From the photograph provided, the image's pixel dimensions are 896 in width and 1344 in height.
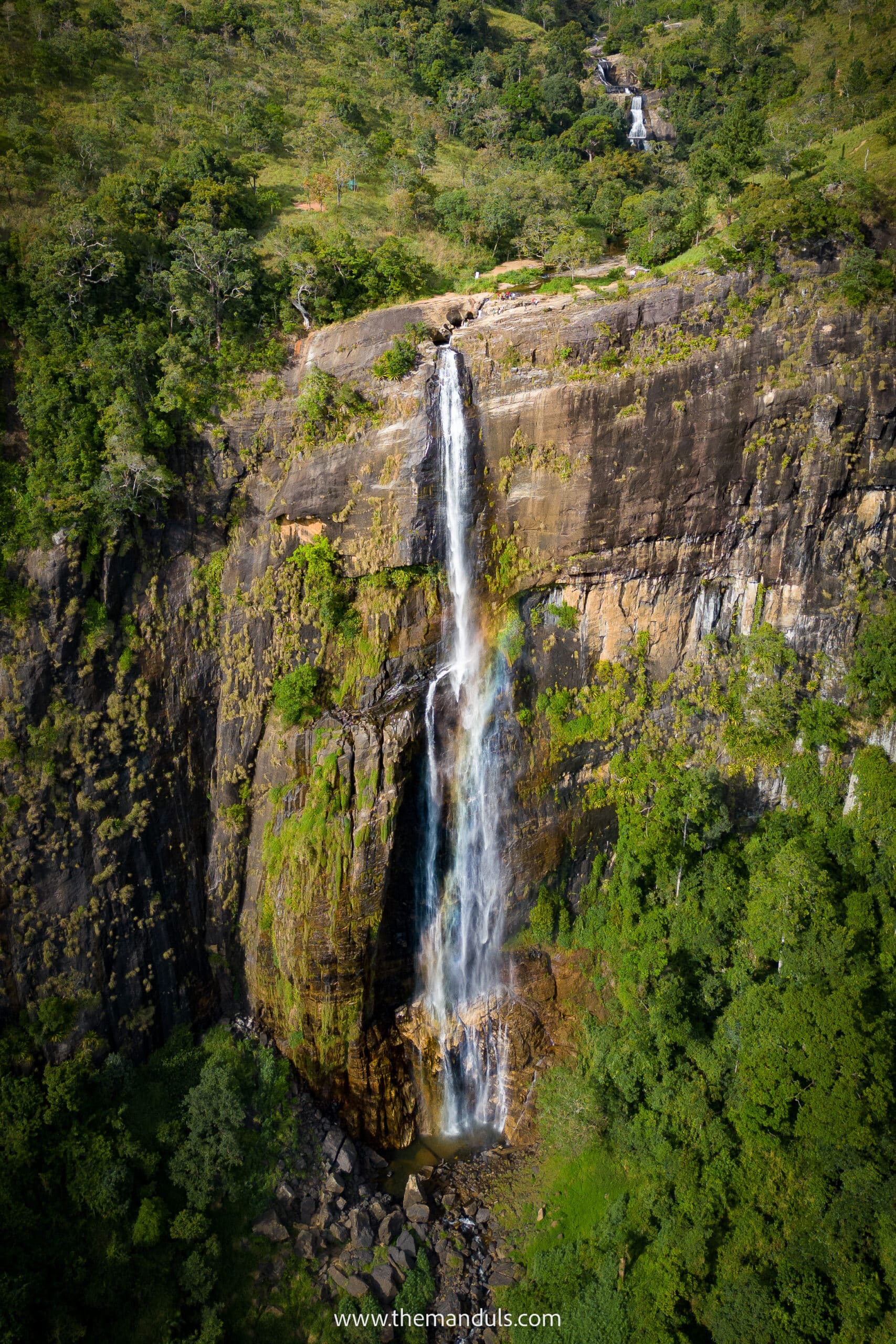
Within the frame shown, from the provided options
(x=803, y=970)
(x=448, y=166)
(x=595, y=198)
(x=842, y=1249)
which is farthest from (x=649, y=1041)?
(x=448, y=166)

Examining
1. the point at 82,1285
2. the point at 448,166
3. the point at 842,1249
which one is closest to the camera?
the point at 842,1249

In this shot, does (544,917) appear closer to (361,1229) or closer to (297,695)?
(361,1229)

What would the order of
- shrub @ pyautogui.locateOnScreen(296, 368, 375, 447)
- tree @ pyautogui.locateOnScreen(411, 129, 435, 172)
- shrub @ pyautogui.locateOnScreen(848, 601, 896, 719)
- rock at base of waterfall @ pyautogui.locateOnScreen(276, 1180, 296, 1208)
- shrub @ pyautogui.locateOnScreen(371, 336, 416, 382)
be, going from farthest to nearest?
tree @ pyautogui.locateOnScreen(411, 129, 435, 172) < shrub @ pyautogui.locateOnScreen(296, 368, 375, 447) < shrub @ pyautogui.locateOnScreen(371, 336, 416, 382) < shrub @ pyautogui.locateOnScreen(848, 601, 896, 719) < rock at base of waterfall @ pyautogui.locateOnScreen(276, 1180, 296, 1208)

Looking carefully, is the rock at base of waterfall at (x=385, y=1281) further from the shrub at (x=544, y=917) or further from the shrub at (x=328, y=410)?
the shrub at (x=328, y=410)

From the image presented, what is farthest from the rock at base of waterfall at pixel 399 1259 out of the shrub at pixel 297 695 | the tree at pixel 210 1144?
the shrub at pixel 297 695

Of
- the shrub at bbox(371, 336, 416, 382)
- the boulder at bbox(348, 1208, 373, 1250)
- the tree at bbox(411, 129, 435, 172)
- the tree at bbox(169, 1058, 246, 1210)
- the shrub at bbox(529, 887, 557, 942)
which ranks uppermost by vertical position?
the tree at bbox(411, 129, 435, 172)

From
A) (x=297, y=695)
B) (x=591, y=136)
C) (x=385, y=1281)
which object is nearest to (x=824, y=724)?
(x=297, y=695)

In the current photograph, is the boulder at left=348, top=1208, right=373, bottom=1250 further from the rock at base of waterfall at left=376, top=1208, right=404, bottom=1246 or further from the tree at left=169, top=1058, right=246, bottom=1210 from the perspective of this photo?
the tree at left=169, top=1058, right=246, bottom=1210

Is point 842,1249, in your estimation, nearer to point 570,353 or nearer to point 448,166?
point 570,353

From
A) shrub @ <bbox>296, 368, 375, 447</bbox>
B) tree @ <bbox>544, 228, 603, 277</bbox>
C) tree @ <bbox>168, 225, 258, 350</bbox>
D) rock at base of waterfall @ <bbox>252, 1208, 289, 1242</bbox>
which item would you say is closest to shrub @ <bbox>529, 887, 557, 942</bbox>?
rock at base of waterfall @ <bbox>252, 1208, 289, 1242</bbox>
